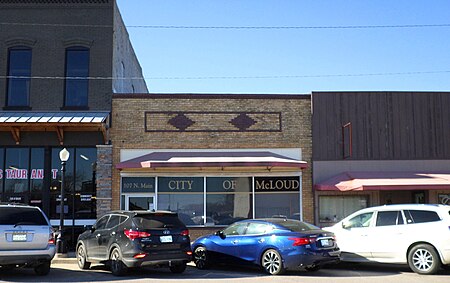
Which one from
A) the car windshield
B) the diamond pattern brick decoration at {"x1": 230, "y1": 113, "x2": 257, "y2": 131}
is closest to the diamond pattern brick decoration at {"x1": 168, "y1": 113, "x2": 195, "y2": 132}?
the diamond pattern brick decoration at {"x1": 230, "y1": 113, "x2": 257, "y2": 131}

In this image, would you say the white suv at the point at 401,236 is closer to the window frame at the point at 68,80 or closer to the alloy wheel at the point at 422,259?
the alloy wheel at the point at 422,259

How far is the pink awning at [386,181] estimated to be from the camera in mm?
18516

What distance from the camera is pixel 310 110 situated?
2089 cm

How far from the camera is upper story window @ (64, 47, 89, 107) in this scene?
67.2ft

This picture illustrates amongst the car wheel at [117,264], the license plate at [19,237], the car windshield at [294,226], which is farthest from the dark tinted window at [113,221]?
the car windshield at [294,226]

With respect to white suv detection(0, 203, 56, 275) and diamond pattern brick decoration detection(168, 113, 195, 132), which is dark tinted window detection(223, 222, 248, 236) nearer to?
white suv detection(0, 203, 56, 275)

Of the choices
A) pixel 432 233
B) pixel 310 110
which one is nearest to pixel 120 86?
pixel 310 110

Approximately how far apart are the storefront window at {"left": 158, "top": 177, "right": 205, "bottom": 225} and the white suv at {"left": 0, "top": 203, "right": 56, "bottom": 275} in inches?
309

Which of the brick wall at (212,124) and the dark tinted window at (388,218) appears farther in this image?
the brick wall at (212,124)

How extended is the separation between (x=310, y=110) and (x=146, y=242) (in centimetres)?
1065

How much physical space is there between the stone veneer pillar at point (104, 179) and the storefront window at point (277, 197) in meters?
5.51

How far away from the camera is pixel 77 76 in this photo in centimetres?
2064

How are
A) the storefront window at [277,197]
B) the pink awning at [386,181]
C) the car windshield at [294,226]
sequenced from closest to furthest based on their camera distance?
the car windshield at [294,226] → the pink awning at [386,181] → the storefront window at [277,197]

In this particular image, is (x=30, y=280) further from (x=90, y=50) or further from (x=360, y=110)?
(x=360, y=110)
